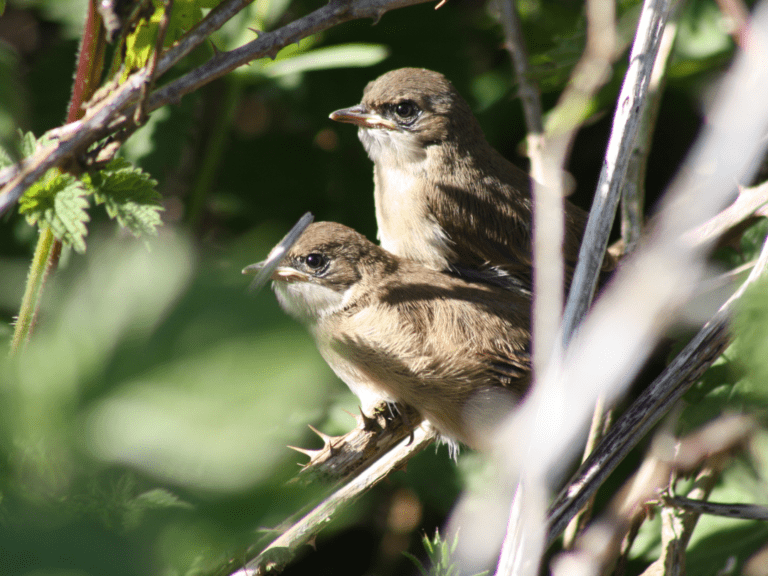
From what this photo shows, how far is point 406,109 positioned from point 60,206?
80.2 inches

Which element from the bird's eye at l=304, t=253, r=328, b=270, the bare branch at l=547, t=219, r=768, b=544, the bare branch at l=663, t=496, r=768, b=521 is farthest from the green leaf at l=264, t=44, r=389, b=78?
the bare branch at l=663, t=496, r=768, b=521

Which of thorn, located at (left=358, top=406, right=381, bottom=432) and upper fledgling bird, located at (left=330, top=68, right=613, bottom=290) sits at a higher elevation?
upper fledgling bird, located at (left=330, top=68, right=613, bottom=290)

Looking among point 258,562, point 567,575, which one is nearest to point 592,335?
point 567,575

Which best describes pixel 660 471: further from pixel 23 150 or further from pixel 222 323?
pixel 23 150

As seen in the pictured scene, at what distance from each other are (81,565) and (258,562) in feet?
4.33

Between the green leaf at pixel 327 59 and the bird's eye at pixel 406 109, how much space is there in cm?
29

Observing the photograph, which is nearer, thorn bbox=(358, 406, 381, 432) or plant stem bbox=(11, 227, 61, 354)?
plant stem bbox=(11, 227, 61, 354)

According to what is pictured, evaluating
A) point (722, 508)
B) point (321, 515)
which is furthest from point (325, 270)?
point (722, 508)

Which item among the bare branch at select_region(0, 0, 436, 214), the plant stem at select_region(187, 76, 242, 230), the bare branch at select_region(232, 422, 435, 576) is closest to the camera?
the bare branch at select_region(0, 0, 436, 214)

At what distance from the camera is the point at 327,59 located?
3410 mm

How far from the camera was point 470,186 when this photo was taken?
3312 millimetres

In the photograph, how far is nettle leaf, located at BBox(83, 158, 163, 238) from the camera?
1.83m

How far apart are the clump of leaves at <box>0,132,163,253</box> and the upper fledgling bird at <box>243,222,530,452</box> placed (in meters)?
0.64

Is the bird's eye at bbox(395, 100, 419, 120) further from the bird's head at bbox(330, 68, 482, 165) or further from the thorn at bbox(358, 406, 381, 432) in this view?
the thorn at bbox(358, 406, 381, 432)
